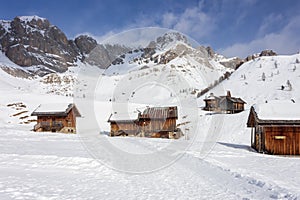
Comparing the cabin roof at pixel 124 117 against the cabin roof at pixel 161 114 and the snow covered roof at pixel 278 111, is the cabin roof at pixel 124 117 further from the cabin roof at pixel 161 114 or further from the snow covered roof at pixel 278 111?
the snow covered roof at pixel 278 111

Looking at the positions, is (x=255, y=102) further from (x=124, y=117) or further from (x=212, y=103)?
(x=124, y=117)

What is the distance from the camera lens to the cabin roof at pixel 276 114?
22.5 m

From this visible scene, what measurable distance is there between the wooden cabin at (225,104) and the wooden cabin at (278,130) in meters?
31.7

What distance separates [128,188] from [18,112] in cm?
4996

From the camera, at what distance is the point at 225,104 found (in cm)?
5731

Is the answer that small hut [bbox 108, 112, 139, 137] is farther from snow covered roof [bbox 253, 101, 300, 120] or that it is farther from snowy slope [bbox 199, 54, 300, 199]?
snow covered roof [bbox 253, 101, 300, 120]

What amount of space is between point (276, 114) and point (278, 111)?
628mm

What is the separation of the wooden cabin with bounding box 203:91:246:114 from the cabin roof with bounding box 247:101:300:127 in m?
30.5

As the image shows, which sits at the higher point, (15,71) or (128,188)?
(15,71)

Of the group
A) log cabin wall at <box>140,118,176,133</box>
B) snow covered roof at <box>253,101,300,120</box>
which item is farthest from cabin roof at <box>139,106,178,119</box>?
snow covered roof at <box>253,101,300,120</box>

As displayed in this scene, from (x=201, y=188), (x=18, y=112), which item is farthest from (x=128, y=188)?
(x=18, y=112)

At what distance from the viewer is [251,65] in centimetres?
9438

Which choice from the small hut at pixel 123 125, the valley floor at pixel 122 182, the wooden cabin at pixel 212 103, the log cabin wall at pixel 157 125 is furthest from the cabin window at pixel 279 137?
the wooden cabin at pixel 212 103

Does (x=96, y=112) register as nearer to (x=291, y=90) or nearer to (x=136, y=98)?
(x=136, y=98)
